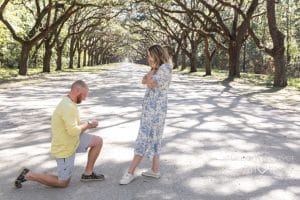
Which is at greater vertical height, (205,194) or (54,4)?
(54,4)

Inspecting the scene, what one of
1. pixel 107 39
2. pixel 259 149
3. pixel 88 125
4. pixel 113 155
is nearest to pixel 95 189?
pixel 88 125

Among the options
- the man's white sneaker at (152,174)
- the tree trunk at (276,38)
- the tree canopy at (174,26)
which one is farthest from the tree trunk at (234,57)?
the man's white sneaker at (152,174)

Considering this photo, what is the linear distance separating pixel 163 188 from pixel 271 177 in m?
1.50

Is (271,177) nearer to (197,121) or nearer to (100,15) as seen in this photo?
(197,121)

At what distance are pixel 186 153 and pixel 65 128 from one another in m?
2.61

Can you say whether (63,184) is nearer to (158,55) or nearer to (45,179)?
(45,179)

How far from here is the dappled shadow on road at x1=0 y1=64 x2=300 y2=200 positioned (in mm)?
5270

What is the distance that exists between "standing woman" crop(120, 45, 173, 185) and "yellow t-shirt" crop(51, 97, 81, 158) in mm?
787

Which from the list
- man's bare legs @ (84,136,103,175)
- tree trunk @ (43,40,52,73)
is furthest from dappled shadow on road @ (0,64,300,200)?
tree trunk @ (43,40,52,73)

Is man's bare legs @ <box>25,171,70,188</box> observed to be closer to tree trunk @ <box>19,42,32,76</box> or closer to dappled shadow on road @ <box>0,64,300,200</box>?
dappled shadow on road @ <box>0,64,300,200</box>

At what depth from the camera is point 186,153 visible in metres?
7.22

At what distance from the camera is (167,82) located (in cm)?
559

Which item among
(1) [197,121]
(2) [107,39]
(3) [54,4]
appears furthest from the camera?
(2) [107,39]

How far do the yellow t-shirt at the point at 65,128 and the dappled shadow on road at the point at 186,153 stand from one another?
0.47 metres
